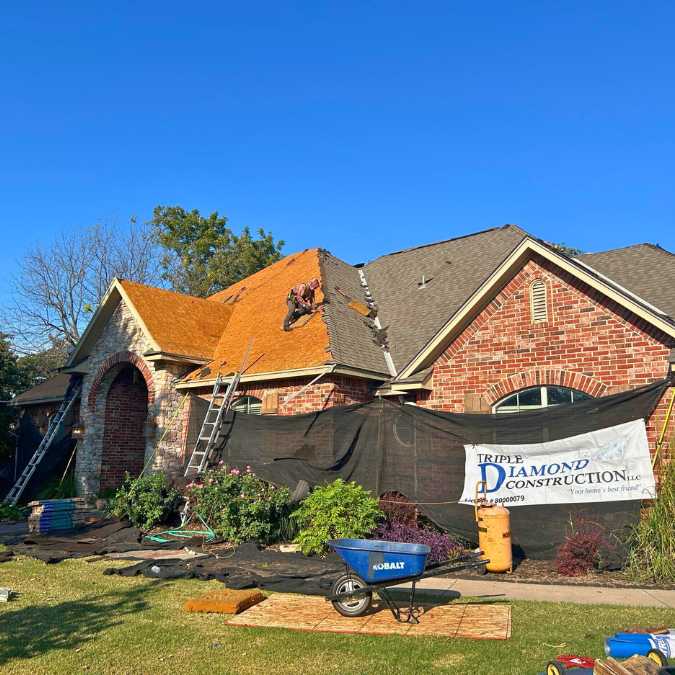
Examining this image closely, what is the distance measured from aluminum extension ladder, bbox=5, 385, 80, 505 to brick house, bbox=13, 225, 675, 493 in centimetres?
112

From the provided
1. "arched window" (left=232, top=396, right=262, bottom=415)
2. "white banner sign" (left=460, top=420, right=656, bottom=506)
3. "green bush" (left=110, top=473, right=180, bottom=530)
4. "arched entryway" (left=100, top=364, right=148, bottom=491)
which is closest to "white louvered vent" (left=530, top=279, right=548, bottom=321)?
"white banner sign" (left=460, top=420, right=656, bottom=506)

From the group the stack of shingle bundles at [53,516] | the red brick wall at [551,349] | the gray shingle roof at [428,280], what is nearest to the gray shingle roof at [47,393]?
the stack of shingle bundles at [53,516]

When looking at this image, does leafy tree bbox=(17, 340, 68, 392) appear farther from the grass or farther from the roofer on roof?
the grass

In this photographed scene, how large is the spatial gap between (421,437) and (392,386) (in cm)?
220

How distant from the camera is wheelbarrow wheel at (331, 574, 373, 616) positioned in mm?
7188

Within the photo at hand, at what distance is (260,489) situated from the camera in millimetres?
12445

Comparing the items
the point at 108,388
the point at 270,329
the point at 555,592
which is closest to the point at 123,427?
the point at 108,388

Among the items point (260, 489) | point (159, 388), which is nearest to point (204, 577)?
point (260, 489)

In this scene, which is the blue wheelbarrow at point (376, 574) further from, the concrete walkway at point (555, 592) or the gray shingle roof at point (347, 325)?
the gray shingle roof at point (347, 325)

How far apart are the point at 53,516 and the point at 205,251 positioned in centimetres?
2695

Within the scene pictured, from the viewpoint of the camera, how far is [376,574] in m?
6.91

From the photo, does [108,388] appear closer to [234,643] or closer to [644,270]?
[234,643]

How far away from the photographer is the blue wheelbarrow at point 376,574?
6.89 metres

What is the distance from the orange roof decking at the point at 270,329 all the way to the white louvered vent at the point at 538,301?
4442 mm
